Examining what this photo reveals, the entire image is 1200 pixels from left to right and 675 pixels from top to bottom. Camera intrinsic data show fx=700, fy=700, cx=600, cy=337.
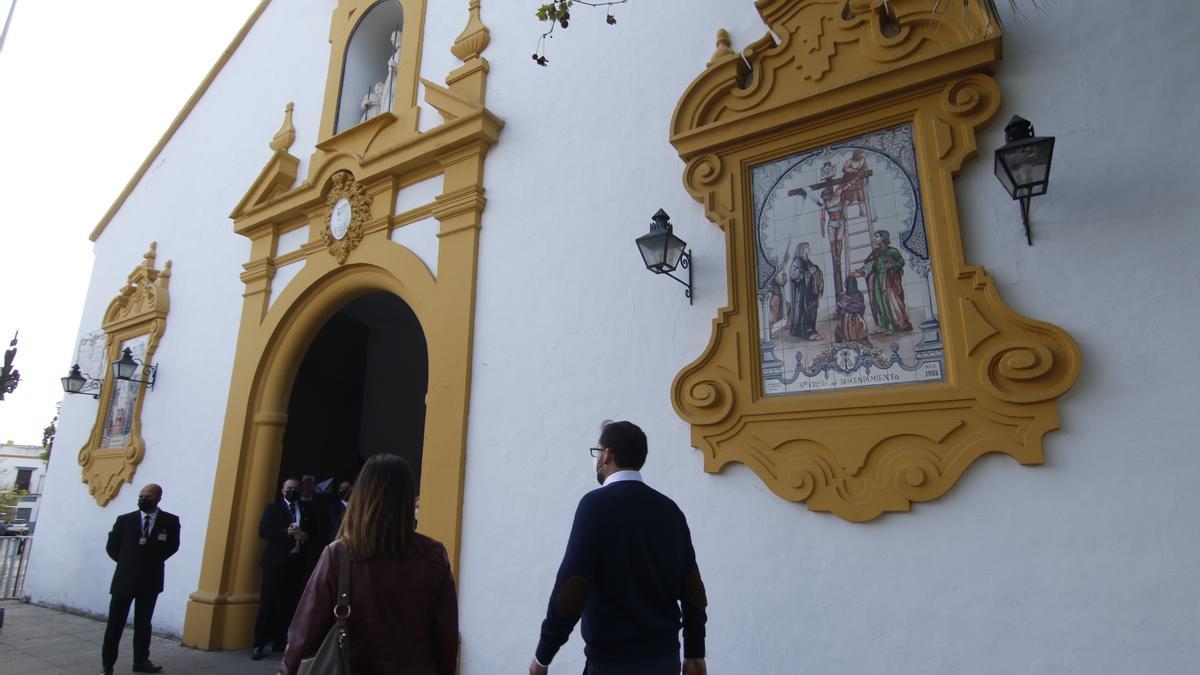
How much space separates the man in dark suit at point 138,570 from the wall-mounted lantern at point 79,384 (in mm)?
4791

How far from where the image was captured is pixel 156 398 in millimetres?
8523

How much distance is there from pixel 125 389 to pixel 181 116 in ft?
13.1

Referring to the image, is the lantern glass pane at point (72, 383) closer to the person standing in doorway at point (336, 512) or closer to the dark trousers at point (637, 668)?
the person standing in doorway at point (336, 512)

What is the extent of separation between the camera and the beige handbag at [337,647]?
2043 millimetres

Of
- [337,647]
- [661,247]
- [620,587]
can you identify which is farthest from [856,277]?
[337,647]

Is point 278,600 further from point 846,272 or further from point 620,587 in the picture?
point 846,272

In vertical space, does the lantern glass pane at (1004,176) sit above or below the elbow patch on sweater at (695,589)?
above

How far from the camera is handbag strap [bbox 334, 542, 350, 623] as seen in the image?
2.10 metres

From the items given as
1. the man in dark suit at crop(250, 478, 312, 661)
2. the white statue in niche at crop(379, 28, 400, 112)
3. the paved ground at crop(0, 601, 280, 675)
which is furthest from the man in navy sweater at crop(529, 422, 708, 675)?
the white statue in niche at crop(379, 28, 400, 112)

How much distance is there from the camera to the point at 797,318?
4039 mm

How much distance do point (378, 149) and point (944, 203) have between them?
17.1 ft

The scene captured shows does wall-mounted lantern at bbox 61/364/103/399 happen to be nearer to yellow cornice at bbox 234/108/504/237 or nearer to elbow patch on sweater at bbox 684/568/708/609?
yellow cornice at bbox 234/108/504/237

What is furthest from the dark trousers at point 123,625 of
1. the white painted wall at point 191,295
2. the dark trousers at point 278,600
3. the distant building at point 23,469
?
the distant building at point 23,469

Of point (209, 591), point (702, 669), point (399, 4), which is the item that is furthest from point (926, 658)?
point (399, 4)
